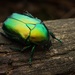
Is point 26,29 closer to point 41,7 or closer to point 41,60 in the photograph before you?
point 41,60

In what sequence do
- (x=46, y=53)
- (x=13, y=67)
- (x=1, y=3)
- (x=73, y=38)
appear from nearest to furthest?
(x=13, y=67)
(x=46, y=53)
(x=73, y=38)
(x=1, y=3)

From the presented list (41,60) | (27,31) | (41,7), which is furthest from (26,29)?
(41,7)

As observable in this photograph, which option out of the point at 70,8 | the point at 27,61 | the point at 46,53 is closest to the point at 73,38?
the point at 46,53

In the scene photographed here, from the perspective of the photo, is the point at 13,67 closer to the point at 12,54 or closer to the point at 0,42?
the point at 12,54

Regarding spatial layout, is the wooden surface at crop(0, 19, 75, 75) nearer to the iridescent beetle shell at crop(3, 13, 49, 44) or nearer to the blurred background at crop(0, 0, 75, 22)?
the iridescent beetle shell at crop(3, 13, 49, 44)

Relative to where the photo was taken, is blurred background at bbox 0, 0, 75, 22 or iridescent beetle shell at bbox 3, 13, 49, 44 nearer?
iridescent beetle shell at bbox 3, 13, 49, 44

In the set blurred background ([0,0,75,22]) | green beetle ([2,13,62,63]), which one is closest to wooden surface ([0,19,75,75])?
green beetle ([2,13,62,63])

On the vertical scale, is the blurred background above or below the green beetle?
above
